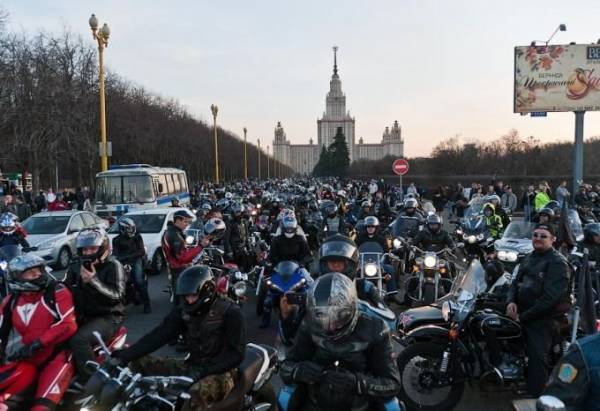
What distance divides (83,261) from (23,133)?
97.8 ft

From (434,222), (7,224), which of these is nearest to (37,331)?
(434,222)

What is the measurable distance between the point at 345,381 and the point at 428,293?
19.3ft

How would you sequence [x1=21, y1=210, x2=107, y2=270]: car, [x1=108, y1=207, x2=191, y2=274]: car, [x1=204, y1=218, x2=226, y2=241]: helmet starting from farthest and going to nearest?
[x1=21, y1=210, x2=107, y2=270]: car → [x1=108, y1=207, x2=191, y2=274]: car → [x1=204, y1=218, x2=226, y2=241]: helmet

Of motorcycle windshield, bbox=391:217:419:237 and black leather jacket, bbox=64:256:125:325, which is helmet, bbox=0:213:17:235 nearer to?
black leather jacket, bbox=64:256:125:325

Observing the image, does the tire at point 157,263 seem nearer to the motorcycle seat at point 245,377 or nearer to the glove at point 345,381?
the motorcycle seat at point 245,377

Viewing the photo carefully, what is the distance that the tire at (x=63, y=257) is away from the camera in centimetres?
1440

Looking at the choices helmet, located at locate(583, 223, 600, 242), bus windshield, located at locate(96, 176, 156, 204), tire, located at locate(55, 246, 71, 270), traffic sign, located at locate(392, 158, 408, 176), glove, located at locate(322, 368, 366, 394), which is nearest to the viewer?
glove, located at locate(322, 368, 366, 394)

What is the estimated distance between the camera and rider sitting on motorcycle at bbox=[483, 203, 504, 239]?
1317cm

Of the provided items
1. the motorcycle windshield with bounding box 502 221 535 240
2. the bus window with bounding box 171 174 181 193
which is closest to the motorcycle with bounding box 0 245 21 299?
the motorcycle windshield with bounding box 502 221 535 240

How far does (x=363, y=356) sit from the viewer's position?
3.31 m

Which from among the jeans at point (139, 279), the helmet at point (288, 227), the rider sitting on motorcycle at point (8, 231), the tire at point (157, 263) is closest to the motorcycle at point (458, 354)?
the helmet at point (288, 227)

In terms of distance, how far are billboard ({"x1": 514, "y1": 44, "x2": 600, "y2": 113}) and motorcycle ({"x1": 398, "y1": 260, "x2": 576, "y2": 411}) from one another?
25236mm

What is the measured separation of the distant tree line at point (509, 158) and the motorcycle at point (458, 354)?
37976 mm

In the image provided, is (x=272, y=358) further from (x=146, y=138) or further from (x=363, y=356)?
(x=146, y=138)
